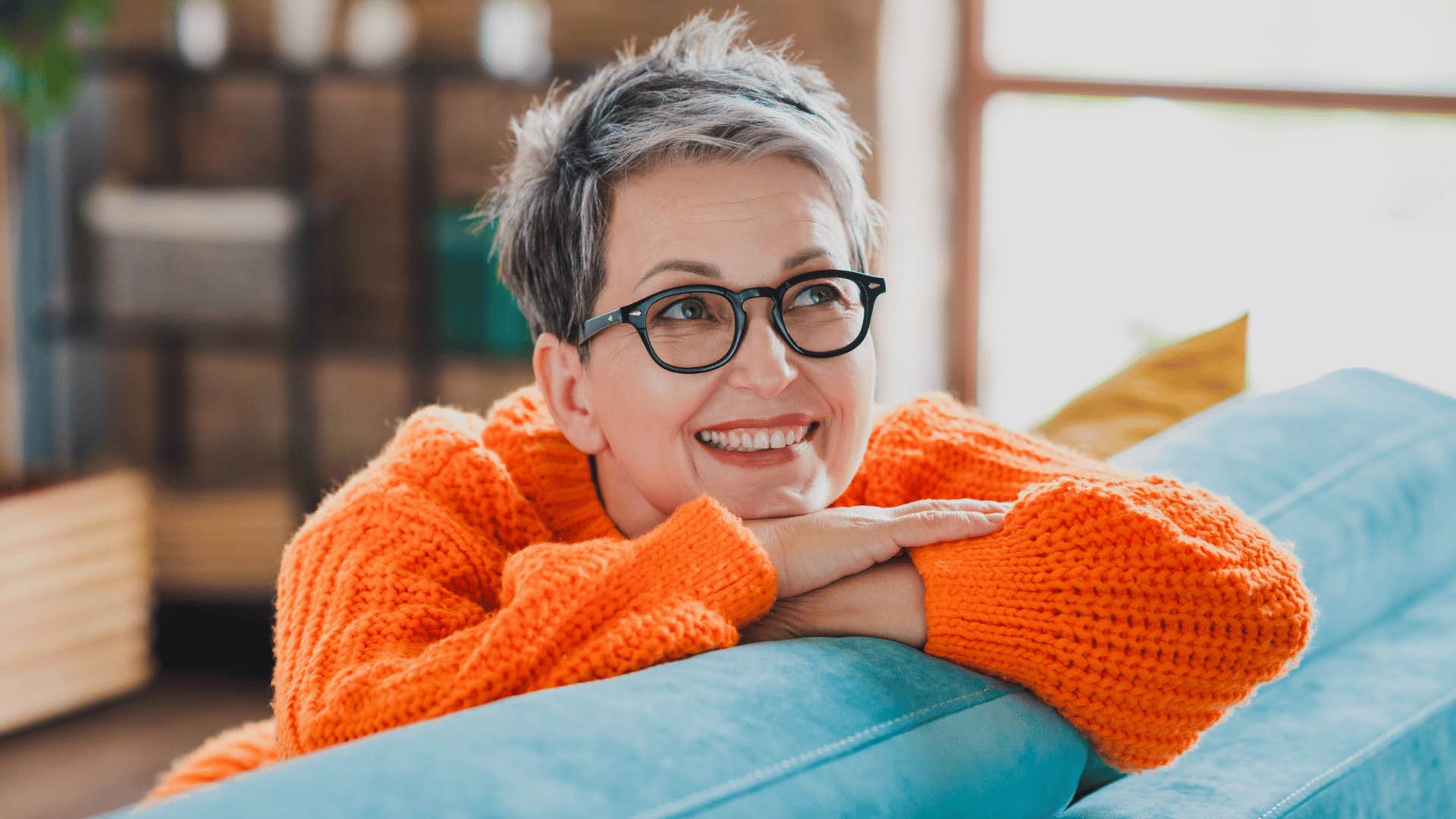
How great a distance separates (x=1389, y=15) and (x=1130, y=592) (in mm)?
2894

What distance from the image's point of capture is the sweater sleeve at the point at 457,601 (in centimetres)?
83

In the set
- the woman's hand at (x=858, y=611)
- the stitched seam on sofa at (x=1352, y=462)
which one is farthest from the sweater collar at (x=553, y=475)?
the stitched seam on sofa at (x=1352, y=462)

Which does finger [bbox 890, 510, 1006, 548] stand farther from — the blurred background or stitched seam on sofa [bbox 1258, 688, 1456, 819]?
the blurred background

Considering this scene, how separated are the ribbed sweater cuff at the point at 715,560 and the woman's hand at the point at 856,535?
0.06 meters

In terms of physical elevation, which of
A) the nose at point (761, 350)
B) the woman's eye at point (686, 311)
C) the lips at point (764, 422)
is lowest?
the lips at point (764, 422)

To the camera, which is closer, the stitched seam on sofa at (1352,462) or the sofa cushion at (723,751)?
the sofa cushion at (723,751)

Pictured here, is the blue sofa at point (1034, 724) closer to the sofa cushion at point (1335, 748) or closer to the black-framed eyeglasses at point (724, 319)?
the sofa cushion at point (1335, 748)

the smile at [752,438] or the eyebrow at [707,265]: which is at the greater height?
the eyebrow at [707,265]

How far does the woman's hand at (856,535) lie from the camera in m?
0.98

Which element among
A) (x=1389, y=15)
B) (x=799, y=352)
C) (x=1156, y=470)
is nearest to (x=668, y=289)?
(x=799, y=352)

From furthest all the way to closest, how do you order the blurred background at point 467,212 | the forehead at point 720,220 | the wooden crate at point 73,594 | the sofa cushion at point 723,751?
the blurred background at point 467,212, the wooden crate at point 73,594, the forehead at point 720,220, the sofa cushion at point 723,751

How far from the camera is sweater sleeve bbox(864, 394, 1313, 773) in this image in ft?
2.86

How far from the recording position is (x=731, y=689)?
2.48 ft

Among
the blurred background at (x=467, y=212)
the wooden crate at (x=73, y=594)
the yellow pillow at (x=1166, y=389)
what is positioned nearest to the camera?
the yellow pillow at (x=1166, y=389)
